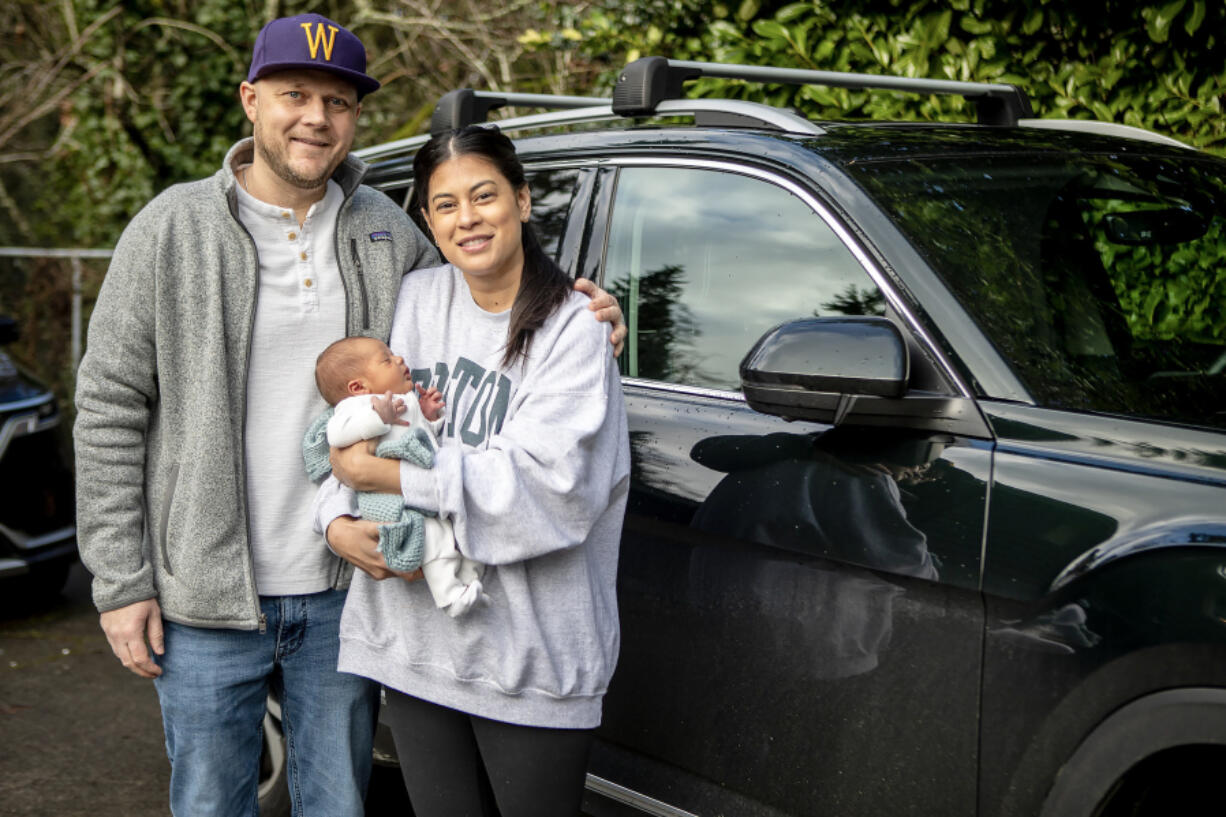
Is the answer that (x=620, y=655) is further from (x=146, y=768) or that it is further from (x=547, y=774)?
(x=146, y=768)

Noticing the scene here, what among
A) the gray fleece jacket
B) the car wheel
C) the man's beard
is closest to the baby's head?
the gray fleece jacket

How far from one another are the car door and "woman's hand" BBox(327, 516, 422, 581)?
0.68m

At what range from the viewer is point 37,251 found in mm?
9367

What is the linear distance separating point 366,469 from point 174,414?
0.52 meters

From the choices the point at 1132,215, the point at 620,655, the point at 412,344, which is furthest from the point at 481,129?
the point at 1132,215

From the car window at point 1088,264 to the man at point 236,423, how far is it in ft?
2.53

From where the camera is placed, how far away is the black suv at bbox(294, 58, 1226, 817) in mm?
2176

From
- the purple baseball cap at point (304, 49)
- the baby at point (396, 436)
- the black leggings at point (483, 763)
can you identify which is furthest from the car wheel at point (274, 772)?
the purple baseball cap at point (304, 49)

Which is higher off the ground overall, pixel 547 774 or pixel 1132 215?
pixel 1132 215

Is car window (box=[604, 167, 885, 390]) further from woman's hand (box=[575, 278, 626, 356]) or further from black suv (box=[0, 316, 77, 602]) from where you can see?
black suv (box=[0, 316, 77, 602])

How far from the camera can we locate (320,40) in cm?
263

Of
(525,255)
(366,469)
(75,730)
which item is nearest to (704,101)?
(525,255)

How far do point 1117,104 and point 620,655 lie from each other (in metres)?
3.16

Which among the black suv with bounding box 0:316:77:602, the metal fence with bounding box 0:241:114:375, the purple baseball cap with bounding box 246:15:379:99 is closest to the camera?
the purple baseball cap with bounding box 246:15:379:99
